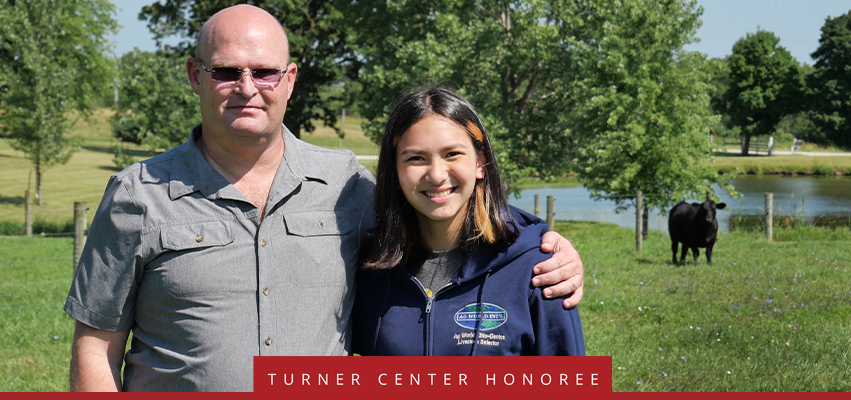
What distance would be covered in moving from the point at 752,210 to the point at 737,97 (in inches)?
1161

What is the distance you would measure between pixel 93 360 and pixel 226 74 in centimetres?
123

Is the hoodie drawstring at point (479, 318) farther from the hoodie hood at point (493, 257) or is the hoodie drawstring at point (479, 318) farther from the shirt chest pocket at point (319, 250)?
the shirt chest pocket at point (319, 250)

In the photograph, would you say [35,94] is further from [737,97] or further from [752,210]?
[737,97]

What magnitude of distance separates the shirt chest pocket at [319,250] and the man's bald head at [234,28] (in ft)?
2.28

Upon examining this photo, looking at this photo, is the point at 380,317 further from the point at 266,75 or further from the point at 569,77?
the point at 569,77

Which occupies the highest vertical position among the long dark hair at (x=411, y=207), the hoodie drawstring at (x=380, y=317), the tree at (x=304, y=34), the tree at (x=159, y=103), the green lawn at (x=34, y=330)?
the tree at (x=304, y=34)

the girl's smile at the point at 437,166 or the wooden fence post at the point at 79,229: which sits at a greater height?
the girl's smile at the point at 437,166

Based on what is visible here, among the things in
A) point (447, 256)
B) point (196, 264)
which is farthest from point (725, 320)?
point (196, 264)

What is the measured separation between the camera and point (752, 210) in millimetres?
24109

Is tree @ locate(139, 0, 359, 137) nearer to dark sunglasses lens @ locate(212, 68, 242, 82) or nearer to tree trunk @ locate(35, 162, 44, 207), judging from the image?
tree trunk @ locate(35, 162, 44, 207)

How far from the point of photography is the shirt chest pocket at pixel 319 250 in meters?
2.62

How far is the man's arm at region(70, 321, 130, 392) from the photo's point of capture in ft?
8.47

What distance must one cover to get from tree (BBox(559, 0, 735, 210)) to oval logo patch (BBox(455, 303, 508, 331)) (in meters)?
15.6

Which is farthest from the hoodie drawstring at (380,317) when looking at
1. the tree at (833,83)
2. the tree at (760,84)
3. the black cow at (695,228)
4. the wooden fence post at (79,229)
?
the tree at (760,84)
